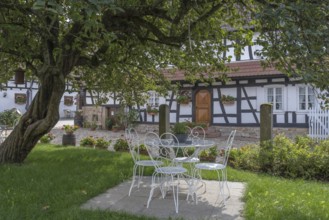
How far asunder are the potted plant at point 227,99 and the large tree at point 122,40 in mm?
6965

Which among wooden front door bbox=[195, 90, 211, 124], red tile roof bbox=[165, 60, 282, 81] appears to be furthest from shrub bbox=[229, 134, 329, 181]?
wooden front door bbox=[195, 90, 211, 124]

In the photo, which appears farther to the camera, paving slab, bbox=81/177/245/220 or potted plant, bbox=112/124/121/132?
potted plant, bbox=112/124/121/132

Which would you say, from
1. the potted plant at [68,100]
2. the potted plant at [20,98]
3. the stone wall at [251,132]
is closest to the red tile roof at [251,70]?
the stone wall at [251,132]

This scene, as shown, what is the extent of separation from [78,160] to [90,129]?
12.8 m

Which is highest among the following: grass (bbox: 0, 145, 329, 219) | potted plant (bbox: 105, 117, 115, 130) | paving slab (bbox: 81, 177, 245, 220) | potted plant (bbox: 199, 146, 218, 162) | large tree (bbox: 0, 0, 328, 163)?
large tree (bbox: 0, 0, 328, 163)

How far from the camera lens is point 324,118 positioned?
1300cm

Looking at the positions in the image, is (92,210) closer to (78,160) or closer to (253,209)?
(253,209)

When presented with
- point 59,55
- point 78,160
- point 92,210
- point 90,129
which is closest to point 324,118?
point 78,160

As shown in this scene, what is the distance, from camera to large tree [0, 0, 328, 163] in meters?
4.60

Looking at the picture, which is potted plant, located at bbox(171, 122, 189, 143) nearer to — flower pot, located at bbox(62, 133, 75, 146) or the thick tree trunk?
the thick tree trunk

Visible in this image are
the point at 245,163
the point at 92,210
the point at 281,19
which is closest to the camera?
the point at 281,19

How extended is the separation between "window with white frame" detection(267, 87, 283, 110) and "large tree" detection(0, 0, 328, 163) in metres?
7.05

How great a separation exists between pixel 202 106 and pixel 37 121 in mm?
10926

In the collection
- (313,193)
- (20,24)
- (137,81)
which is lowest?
(313,193)
